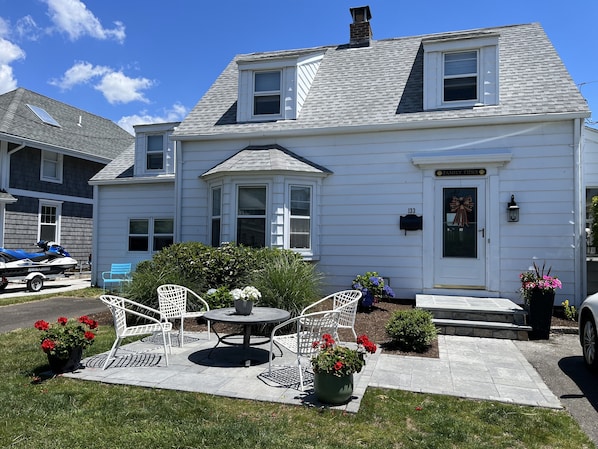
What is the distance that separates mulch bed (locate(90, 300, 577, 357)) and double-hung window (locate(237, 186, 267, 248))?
2568 mm

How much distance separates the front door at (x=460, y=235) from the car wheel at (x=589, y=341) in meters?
3.34

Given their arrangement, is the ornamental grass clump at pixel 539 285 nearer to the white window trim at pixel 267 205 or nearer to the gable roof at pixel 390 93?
the gable roof at pixel 390 93

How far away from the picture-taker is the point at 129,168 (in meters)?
13.4

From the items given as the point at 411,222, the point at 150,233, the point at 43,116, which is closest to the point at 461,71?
the point at 411,222

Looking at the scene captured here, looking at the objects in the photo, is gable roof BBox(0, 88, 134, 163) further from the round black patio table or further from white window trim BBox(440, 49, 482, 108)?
white window trim BBox(440, 49, 482, 108)

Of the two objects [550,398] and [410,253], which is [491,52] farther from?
[550,398]

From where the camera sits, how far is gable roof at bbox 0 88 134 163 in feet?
51.0

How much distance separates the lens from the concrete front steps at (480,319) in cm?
688

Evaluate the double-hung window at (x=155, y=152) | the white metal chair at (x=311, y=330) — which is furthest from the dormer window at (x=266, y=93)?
the white metal chair at (x=311, y=330)

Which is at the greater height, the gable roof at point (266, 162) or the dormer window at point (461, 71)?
the dormer window at point (461, 71)

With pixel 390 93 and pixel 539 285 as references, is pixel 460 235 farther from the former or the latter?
pixel 390 93

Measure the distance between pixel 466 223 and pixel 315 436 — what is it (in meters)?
6.79

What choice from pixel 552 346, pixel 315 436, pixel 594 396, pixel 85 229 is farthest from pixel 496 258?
pixel 85 229

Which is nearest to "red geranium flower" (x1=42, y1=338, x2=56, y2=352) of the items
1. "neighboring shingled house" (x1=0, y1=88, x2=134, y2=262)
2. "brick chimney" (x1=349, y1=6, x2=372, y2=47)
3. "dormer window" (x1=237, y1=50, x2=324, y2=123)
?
"dormer window" (x1=237, y1=50, x2=324, y2=123)
